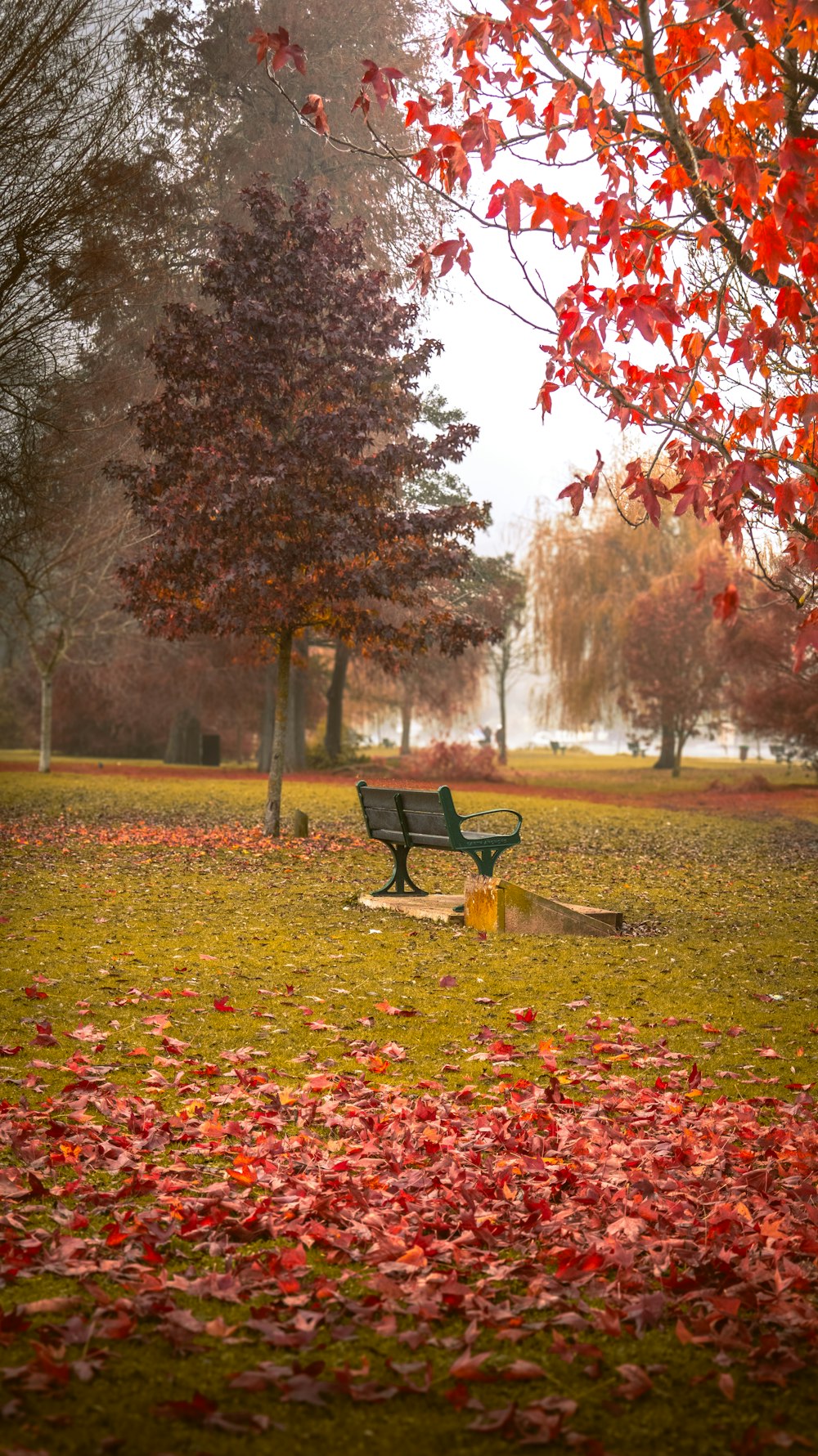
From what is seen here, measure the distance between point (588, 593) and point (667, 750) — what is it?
6.87 metres

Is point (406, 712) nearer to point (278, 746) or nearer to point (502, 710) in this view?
point (502, 710)

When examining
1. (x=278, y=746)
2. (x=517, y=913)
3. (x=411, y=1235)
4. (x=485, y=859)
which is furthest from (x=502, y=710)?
(x=411, y=1235)

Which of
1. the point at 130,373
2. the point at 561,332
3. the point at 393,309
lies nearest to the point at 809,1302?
the point at 561,332

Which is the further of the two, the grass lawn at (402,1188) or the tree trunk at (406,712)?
the tree trunk at (406,712)

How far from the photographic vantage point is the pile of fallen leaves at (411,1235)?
292cm

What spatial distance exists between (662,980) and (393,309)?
11.0 metres

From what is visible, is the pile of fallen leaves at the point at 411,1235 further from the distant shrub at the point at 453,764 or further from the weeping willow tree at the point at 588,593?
the weeping willow tree at the point at 588,593

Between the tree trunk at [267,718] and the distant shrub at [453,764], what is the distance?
12.9 feet

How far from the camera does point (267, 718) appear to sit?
33031mm

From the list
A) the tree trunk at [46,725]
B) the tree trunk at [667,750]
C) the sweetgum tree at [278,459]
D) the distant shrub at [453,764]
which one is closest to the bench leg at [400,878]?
the sweetgum tree at [278,459]

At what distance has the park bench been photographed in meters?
9.36

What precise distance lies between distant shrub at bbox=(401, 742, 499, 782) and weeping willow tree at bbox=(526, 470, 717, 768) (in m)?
5.13

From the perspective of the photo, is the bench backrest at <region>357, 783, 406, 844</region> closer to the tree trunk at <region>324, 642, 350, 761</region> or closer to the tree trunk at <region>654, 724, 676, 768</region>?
the tree trunk at <region>324, 642, 350, 761</region>

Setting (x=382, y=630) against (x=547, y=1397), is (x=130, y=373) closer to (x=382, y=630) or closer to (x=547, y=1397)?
(x=382, y=630)
